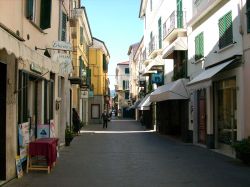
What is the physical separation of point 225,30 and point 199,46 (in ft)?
13.5

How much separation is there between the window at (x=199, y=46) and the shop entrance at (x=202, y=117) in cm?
168

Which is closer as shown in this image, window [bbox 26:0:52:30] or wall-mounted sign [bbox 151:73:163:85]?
window [bbox 26:0:52:30]

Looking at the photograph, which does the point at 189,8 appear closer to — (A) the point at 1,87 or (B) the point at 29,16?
(B) the point at 29,16

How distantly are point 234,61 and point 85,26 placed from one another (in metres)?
31.0

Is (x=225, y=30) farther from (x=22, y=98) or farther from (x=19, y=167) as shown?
(x=19, y=167)

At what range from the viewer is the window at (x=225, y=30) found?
58.0 ft

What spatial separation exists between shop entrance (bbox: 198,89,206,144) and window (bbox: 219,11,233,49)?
4048 millimetres

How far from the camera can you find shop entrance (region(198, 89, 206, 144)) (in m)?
22.2

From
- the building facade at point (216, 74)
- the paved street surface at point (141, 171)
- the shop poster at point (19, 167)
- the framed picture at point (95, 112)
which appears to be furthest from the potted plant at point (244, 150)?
the framed picture at point (95, 112)

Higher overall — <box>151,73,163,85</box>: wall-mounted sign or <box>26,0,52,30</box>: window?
<box>26,0,52,30</box>: window

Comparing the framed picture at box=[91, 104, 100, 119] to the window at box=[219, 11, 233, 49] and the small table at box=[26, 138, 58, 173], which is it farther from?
the small table at box=[26, 138, 58, 173]

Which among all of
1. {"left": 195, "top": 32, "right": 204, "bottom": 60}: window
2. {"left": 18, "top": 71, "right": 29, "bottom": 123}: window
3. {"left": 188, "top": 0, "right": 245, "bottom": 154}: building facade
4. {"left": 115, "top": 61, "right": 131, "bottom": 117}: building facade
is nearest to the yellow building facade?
{"left": 188, "top": 0, "right": 245, "bottom": 154}: building facade

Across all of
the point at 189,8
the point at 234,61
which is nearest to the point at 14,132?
the point at 234,61

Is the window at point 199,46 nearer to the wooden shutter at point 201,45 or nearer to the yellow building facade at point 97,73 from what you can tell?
the wooden shutter at point 201,45
